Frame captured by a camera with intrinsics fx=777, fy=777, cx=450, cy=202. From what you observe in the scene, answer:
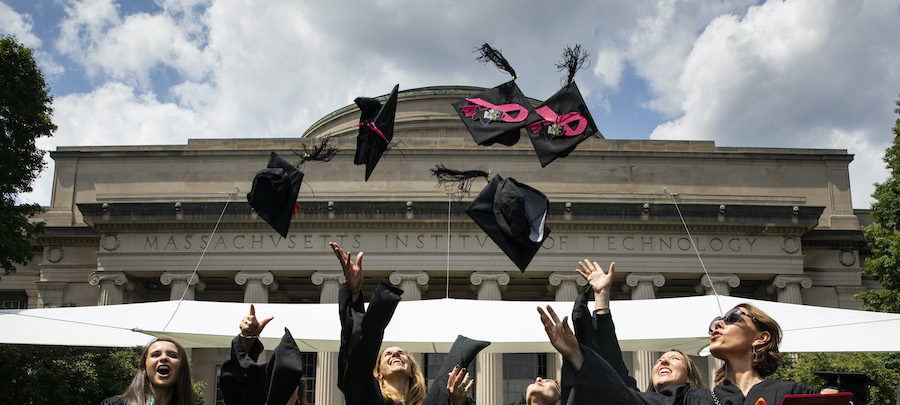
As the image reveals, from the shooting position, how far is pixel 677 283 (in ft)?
112

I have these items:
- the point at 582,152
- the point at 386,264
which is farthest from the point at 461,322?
the point at 582,152

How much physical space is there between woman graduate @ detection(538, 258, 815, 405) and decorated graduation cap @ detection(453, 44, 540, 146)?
6.37m

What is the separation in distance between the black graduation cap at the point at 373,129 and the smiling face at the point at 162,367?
5606 mm

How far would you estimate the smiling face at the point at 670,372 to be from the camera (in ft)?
19.4

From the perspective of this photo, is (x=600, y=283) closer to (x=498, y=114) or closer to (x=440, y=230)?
(x=498, y=114)

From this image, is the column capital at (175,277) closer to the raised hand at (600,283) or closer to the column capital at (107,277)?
the column capital at (107,277)

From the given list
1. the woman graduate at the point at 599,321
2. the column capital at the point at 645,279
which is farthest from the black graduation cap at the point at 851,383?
the column capital at the point at 645,279

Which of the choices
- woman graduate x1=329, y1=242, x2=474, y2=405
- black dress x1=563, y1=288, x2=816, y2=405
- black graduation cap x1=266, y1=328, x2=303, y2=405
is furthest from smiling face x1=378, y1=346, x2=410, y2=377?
black dress x1=563, y1=288, x2=816, y2=405

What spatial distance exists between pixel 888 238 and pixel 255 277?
23444 millimetres

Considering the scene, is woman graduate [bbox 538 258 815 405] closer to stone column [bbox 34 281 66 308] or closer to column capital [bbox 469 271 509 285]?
column capital [bbox 469 271 509 285]

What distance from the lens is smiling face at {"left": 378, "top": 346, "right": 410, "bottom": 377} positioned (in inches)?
251

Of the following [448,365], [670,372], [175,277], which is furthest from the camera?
[175,277]

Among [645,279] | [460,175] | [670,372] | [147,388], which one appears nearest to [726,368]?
[670,372]

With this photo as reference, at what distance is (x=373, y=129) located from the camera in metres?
10.9
